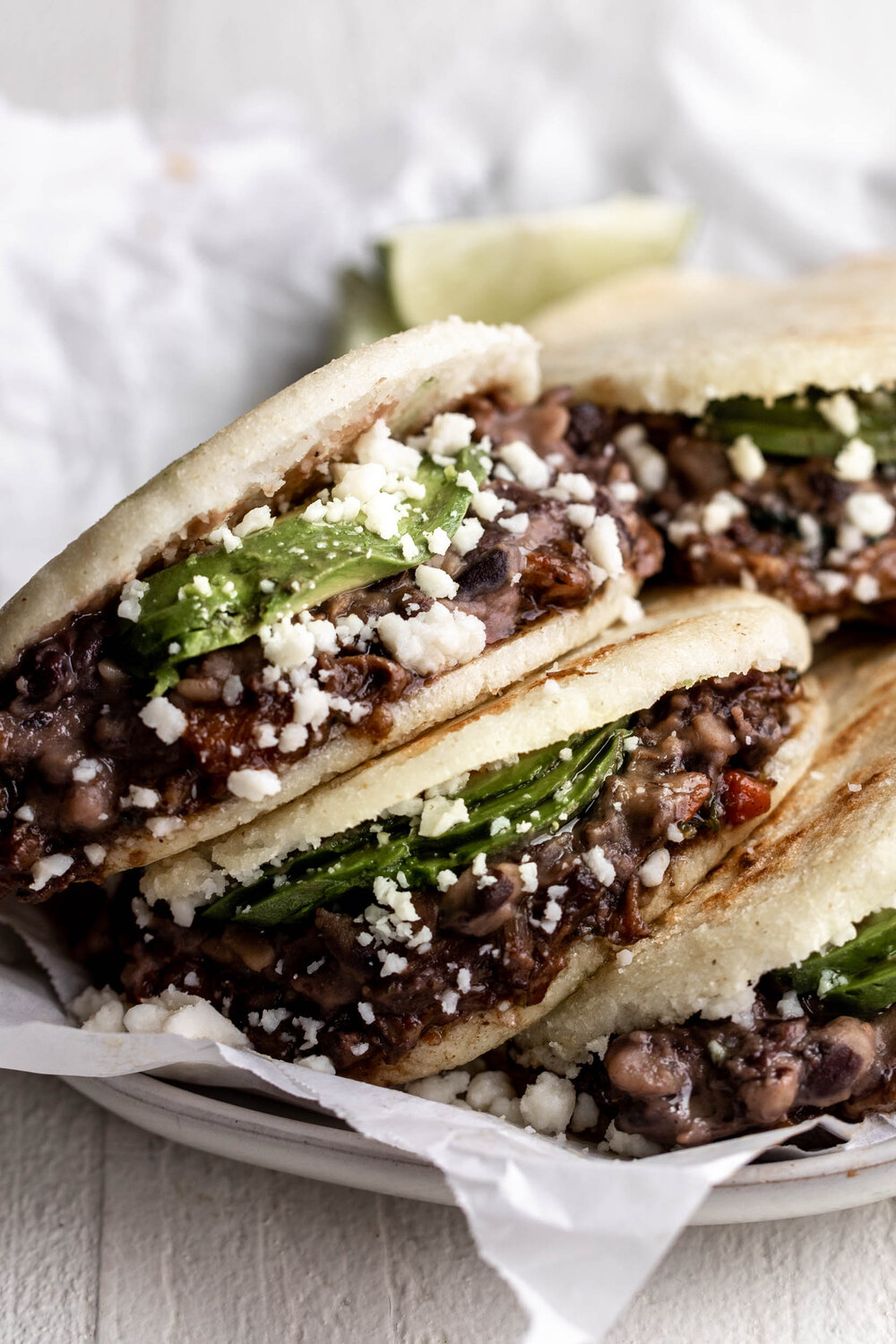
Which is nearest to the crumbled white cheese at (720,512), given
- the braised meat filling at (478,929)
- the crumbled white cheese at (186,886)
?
the braised meat filling at (478,929)

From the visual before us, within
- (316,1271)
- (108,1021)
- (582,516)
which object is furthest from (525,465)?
(316,1271)

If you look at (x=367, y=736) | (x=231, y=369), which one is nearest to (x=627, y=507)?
(x=367, y=736)

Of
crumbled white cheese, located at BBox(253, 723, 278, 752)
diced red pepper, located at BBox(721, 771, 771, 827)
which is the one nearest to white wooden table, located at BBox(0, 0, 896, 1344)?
diced red pepper, located at BBox(721, 771, 771, 827)

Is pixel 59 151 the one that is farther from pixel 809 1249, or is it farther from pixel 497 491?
pixel 809 1249

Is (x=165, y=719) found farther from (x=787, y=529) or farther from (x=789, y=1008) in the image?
(x=787, y=529)

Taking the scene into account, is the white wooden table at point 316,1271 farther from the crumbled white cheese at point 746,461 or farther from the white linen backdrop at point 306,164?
the white linen backdrop at point 306,164

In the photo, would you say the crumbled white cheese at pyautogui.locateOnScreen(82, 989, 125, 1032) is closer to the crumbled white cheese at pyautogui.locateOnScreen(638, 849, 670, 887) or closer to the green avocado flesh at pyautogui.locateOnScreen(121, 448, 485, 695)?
the green avocado flesh at pyautogui.locateOnScreen(121, 448, 485, 695)
